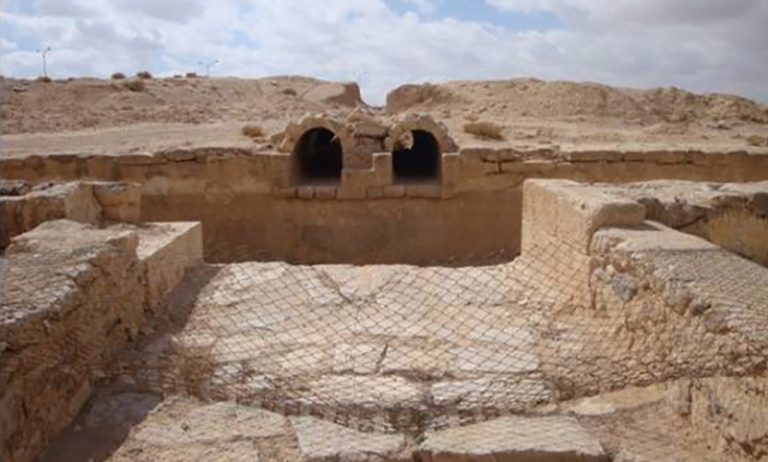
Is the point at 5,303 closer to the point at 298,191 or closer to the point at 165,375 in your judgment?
the point at 165,375

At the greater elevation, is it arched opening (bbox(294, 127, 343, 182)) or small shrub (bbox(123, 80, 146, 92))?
small shrub (bbox(123, 80, 146, 92))

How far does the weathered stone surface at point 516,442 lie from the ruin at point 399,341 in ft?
0.04

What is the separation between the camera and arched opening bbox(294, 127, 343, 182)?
10.3 meters

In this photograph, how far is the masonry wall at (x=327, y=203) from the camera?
29.7 feet

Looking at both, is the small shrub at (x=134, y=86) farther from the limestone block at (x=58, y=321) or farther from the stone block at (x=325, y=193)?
the limestone block at (x=58, y=321)

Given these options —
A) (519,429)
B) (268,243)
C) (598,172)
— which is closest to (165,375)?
(519,429)

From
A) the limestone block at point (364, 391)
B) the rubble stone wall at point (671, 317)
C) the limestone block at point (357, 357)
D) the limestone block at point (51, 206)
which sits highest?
the limestone block at point (51, 206)

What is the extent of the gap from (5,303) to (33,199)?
7.25ft

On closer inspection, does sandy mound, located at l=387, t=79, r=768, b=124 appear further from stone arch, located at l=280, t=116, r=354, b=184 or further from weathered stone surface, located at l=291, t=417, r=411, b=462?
weathered stone surface, located at l=291, t=417, r=411, b=462

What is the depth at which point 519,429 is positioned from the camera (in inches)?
131

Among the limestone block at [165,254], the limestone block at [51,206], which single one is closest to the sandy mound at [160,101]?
the limestone block at [51,206]

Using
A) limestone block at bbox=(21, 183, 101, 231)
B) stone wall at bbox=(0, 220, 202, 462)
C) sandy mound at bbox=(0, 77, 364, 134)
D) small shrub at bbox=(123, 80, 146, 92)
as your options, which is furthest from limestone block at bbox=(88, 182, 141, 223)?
small shrub at bbox=(123, 80, 146, 92)

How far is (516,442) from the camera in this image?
3180mm

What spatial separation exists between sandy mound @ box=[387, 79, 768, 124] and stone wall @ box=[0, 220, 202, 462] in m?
13.7
